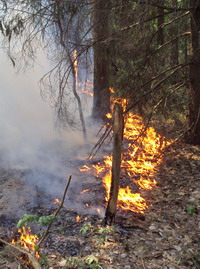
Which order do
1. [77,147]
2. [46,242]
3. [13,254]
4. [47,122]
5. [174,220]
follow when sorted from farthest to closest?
[47,122] < [77,147] < [174,220] < [46,242] < [13,254]

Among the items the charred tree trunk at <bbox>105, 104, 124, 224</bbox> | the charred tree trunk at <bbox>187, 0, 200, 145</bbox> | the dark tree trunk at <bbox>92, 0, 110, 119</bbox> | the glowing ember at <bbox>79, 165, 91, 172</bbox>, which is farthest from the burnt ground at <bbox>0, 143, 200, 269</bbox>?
the dark tree trunk at <bbox>92, 0, 110, 119</bbox>

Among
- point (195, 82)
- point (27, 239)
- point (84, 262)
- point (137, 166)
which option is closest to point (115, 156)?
point (84, 262)

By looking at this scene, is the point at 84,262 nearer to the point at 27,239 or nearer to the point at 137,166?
the point at 27,239

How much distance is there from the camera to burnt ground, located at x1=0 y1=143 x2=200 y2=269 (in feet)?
13.1

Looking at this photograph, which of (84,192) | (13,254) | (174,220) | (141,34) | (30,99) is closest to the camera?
(13,254)

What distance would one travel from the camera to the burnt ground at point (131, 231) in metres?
4.00

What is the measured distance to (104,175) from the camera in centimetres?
761

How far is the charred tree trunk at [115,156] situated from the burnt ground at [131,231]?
29 cm

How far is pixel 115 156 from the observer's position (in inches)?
191

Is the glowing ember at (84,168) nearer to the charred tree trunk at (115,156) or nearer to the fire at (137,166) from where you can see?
the fire at (137,166)

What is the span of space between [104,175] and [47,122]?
4.74 m

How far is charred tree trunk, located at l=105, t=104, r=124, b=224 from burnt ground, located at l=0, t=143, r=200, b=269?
0.97 ft

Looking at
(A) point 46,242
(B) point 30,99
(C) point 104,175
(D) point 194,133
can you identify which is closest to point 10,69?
(B) point 30,99

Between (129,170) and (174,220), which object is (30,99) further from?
(174,220)
